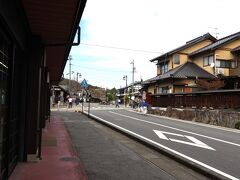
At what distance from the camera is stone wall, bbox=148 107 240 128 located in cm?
2395

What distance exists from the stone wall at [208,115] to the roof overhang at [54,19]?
52.9 feet

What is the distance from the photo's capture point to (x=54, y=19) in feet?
24.7

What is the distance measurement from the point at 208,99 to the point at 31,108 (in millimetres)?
21306

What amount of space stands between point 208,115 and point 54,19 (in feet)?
69.0

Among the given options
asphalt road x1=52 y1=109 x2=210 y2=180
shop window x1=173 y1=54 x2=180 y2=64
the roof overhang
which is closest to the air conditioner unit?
shop window x1=173 y1=54 x2=180 y2=64

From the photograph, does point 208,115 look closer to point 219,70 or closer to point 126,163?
point 219,70

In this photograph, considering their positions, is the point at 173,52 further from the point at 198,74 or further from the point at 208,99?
the point at 208,99

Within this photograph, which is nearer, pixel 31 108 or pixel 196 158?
pixel 31 108

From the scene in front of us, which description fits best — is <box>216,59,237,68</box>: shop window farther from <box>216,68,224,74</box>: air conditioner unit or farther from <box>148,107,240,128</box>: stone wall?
<box>148,107,240,128</box>: stone wall

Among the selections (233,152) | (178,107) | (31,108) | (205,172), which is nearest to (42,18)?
(31,108)

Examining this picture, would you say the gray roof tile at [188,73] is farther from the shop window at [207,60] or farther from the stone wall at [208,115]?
the stone wall at [208,115]

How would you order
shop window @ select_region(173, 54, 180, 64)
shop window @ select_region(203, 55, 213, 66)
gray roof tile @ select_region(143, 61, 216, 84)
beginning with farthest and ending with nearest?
shop window @ select_region(173, 54, 180, 64) → shop window @ select_region(203, 55, 213, 66) → gray roof tile @ select_region(143, 61, 216, 84)

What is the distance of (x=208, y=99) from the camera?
29.0 m

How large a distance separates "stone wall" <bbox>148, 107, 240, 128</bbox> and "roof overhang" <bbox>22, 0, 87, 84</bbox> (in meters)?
16.1
